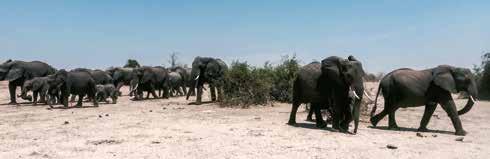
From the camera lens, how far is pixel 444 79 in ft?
51.5

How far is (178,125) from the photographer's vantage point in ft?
49.6

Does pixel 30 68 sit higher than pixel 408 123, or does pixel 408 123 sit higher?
pixel 30 68

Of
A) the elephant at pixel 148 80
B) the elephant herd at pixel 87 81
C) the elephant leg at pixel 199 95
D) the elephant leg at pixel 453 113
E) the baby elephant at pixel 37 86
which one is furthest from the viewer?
the elephant at pixel 148 80

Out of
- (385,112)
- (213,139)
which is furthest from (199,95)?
(213,139)

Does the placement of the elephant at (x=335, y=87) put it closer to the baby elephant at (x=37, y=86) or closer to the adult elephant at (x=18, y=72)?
the baby elephant at (x=37, y=86)

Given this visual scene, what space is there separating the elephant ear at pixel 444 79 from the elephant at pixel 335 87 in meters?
2.47

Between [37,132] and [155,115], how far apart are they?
209 inches

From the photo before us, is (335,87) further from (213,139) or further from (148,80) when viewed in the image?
(148,80)

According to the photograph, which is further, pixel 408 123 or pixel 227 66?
pixel 227 66

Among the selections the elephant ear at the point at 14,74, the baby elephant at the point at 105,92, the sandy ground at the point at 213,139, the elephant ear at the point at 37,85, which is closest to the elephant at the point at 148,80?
the baby elephant at the point at 105,92

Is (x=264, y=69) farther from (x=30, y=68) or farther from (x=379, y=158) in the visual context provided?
(x=379, y=158)

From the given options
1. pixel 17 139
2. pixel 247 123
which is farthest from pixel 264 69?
pixel 17 139

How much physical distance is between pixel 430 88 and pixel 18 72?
758 inches

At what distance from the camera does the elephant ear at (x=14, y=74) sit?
27.7 metres
